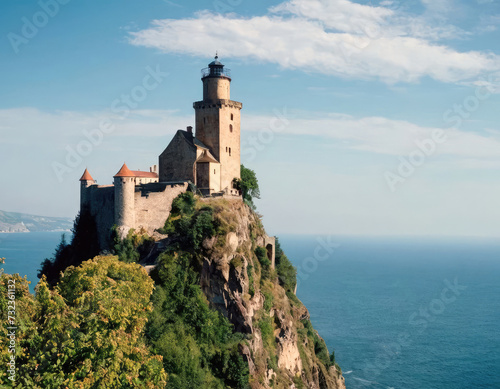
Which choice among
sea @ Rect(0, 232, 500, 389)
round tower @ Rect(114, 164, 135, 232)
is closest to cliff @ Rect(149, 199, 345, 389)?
round tower @ Rect(114, 164, 135, 232)

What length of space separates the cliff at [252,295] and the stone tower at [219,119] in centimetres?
581

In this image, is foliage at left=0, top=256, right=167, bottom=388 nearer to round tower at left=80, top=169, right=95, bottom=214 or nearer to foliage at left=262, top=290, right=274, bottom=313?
foliage at left=262, top=290, right=274, bottom=313

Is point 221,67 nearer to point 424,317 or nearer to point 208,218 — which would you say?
point 208,218

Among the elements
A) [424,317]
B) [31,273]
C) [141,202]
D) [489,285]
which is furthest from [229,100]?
[489,285]

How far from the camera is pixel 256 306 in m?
52.8

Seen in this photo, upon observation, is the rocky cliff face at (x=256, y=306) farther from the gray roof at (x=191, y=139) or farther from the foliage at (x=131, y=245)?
the gray roof at (x=191, y=139)

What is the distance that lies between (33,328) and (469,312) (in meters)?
118

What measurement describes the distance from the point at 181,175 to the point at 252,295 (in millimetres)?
17179

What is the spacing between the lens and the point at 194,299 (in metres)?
47.3

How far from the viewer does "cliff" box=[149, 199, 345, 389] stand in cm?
4916

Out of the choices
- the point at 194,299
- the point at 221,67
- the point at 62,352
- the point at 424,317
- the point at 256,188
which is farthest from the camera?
the point at 424,317

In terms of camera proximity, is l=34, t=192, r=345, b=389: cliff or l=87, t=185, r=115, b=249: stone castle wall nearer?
l=34, t=192, r=345, b=389: cliff

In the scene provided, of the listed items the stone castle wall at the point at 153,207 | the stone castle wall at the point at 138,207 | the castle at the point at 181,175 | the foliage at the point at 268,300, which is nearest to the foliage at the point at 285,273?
the foliage at the point at 268,300

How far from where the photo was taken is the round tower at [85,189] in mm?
58122
